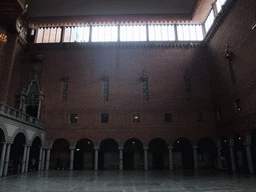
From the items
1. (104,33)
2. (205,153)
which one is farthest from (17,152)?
(205,153)

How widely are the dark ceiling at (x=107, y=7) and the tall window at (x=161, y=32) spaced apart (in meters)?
1.87

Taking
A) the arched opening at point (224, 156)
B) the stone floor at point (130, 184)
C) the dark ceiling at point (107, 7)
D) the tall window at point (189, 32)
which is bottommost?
the stone floor at point (130, 184)

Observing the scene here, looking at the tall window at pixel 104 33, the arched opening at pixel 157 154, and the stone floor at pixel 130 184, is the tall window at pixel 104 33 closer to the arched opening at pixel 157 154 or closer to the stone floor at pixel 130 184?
the arched opening at pixel 157 154

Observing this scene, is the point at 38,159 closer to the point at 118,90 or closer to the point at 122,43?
the point at 118,90

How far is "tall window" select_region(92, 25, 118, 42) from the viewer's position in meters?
29.3

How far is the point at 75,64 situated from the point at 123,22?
8.93 metres

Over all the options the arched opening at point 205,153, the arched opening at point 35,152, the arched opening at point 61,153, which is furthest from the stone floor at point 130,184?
the arched opening at point 205,153

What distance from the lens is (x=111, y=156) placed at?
27.6 m

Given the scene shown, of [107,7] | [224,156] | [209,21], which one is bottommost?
[224,156]

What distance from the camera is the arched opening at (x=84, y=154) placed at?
27234mm

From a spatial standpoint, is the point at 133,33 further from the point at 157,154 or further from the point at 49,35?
the point at 157,154

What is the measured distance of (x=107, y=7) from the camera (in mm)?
27672

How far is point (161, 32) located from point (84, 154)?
19940 mm

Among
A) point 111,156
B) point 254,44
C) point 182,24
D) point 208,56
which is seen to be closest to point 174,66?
point 208,56
